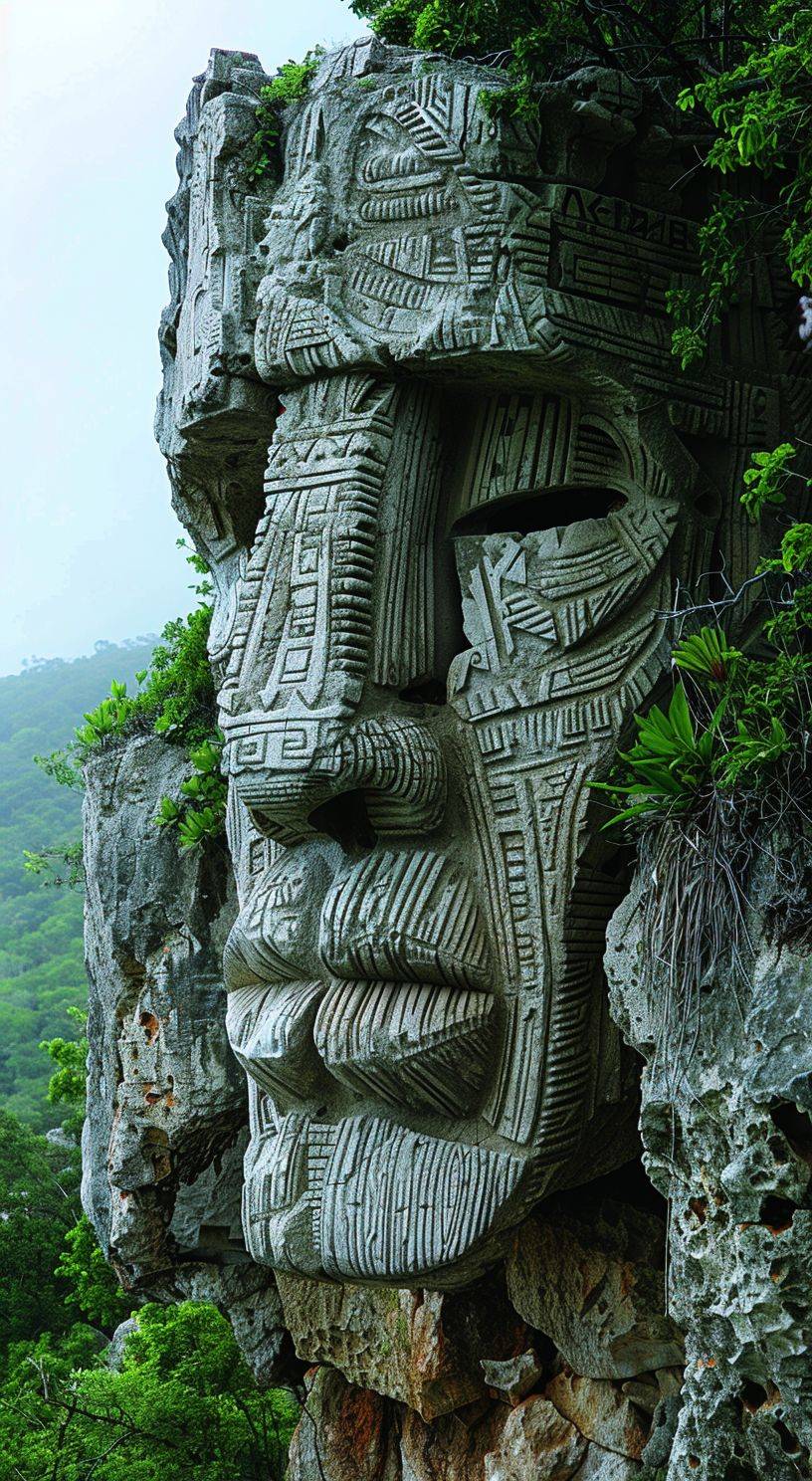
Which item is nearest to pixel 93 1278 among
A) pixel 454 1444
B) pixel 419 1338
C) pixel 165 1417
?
pixel 165 1417

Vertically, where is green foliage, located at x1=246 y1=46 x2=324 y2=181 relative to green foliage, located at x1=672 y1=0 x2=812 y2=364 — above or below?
above

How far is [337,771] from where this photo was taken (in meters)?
5.17

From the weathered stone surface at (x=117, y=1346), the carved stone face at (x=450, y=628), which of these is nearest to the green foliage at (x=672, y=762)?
the carved stone face at (x=450, y=628)

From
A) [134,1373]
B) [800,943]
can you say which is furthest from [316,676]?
[134,1373]

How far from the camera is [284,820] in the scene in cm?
541

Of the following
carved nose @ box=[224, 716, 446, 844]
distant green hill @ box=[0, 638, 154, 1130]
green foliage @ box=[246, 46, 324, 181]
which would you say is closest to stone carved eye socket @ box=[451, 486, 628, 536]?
carved nose @ box=[224, 716, 446, 844]

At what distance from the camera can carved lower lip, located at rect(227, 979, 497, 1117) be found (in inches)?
205

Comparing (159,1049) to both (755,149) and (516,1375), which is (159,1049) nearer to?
(516,1375)

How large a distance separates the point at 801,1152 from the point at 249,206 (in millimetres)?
3659

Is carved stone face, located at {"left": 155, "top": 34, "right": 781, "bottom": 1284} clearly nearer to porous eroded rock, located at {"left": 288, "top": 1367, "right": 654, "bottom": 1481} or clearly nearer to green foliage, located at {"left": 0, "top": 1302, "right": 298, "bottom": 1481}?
porous eroded rock, located at {"left": 288, "top": 1367, "right": 654, "bottom": 1481}

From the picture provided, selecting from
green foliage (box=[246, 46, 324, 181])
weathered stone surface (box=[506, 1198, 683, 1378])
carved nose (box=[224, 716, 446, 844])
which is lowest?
weathered stone surface (box=[506, 1198, 683, 1378])

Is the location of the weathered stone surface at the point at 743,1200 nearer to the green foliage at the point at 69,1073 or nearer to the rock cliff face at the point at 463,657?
the rock cliff face at the point at 463,657

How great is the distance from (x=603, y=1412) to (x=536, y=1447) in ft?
0.85

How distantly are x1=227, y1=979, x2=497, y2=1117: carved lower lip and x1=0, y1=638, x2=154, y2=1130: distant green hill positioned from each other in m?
13.6
